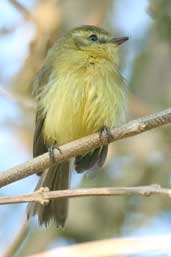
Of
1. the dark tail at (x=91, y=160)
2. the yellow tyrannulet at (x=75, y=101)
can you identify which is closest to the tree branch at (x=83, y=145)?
the yellow tyrannulet at (x=75, y=101)

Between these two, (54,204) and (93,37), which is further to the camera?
(93,37)

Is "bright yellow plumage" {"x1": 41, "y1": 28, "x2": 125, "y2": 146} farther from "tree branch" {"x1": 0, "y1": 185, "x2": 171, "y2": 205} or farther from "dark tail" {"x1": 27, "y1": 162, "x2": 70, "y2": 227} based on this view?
"tree branch" {"x1": 0, "y1": 185, "x2": 171, "y2": 205}

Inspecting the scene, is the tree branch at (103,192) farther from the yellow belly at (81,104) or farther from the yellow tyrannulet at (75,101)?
the yellow belly at (81,104)

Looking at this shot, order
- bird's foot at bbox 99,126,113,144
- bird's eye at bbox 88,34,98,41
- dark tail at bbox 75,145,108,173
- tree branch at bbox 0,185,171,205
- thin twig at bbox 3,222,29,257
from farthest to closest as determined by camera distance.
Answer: bird's eye at bbox 88,34,98,41 → dark tail at bbox 75,145,108,173 → thin twig at bbox 3,222,29,257 → bird's foot at bbox 99,126,113,144 → tree branch at bbox 0,185,171,205

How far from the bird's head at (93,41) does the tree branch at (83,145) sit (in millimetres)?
1226

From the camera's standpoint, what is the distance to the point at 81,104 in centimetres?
429

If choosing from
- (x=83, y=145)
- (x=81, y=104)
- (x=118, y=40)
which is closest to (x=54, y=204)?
(x=81, y=104)

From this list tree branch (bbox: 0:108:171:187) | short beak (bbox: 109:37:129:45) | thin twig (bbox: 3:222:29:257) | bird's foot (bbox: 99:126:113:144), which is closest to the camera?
tree branch (bbox: 0:108:171:187)

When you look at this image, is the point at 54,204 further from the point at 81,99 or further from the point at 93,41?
the point at 93,41

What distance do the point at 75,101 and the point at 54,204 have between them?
658mm

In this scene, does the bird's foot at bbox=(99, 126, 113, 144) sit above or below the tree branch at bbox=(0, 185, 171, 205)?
above

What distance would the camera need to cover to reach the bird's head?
4.65 meters

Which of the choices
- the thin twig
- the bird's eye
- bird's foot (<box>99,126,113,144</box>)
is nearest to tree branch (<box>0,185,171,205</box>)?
bird's foot (<box>99,126,113,144</box>)

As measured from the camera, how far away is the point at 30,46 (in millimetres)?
5223
